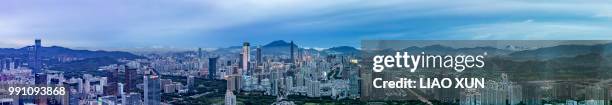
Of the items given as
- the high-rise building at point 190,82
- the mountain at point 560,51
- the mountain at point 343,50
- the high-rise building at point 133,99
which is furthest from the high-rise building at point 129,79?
the mountain at point 560,51

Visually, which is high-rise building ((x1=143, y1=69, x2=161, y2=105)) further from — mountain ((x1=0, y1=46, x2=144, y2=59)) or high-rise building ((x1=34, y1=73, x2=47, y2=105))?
high-rise building ((x1=34, y1=73, x2=47, y2=105))

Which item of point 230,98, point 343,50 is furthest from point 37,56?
point 343,50

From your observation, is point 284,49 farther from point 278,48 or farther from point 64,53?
point 64,53

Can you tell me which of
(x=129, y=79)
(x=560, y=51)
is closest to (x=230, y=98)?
(x=129, y=79)

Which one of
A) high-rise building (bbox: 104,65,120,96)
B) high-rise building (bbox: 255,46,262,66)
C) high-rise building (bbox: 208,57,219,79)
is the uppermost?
high-rise building (bbox: 255,46,262,66)

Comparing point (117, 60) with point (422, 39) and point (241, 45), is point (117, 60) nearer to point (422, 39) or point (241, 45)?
point (241, 45)

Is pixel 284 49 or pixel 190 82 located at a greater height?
pixel 284 49

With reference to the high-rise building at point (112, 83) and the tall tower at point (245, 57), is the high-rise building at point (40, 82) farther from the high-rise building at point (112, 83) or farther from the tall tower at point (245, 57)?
the tall tower at point (245, 57)

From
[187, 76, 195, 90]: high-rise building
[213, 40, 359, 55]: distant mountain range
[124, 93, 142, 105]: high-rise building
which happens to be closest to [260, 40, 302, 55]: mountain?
[213, 40, 359, 55]: distant mountain range
